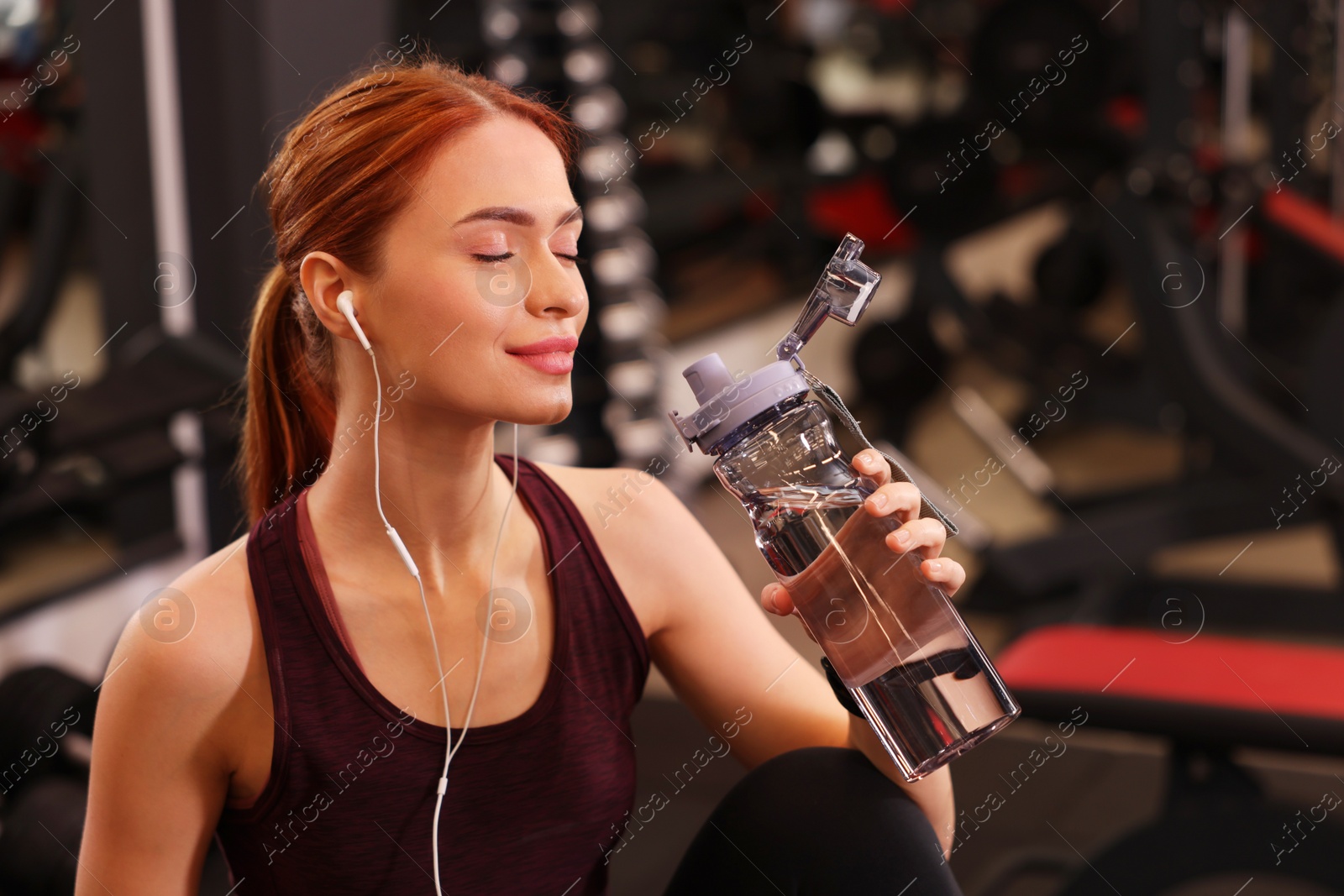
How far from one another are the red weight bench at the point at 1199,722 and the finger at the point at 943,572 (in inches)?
31.6

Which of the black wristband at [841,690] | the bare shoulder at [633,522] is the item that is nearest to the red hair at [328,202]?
the bare shoulder at [633,522]

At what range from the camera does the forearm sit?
112 centimetres

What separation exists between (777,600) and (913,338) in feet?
10.1

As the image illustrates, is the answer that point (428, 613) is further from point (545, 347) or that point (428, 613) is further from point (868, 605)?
point (868, 605)

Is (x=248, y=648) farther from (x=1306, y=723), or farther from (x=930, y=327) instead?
(x=930, y=327)

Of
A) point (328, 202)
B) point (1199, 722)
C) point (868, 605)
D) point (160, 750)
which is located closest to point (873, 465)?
point (868, 605)

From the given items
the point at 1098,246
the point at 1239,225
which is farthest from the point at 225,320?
the point at 1098,246

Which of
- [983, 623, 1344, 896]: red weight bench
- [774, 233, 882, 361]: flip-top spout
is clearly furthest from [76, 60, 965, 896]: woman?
[983, 623, 1344, 896]: red weight bench

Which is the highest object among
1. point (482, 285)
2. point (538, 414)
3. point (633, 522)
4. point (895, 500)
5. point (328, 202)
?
point (328, 202)

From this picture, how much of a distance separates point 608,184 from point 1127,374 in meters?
2.06

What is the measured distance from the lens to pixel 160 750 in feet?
3.25

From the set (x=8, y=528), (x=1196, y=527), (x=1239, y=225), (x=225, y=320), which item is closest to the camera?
(x=225, y=320)

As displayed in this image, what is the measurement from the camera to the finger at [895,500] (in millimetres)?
963

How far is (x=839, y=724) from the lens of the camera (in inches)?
49.2
